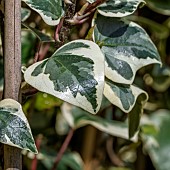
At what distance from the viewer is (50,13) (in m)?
0.51

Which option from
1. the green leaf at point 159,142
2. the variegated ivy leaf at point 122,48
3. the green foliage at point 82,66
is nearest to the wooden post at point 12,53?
the green foliage at point 82,66

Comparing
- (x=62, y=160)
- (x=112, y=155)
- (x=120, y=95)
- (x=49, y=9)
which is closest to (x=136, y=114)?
(x=120, y=95)

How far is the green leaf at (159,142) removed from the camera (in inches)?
45.9

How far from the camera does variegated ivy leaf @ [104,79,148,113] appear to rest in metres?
0.54

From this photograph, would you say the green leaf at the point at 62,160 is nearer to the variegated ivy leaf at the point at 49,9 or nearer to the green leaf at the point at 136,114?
the green leaf at the point at 136,114

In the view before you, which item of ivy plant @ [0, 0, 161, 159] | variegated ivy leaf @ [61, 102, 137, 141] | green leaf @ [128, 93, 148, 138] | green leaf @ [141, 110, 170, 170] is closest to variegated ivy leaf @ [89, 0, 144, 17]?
ivy plant @ [0, 0, 161, 159]

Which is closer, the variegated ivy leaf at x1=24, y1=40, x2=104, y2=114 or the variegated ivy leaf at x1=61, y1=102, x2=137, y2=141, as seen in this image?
the variegated ivy leaf at x1=24, y1=40, x2=104, y2=114

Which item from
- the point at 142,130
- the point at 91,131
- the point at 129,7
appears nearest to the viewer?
the point at 129,7

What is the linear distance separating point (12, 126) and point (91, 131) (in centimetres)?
73

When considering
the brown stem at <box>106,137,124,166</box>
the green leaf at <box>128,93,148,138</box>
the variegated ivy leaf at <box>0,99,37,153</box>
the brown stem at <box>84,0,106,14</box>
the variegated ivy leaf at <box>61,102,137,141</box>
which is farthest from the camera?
the brown stem at <box>106,137,124,166</box>

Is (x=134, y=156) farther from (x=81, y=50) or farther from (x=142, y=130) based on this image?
(x=81, y=50)

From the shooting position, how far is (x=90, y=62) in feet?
1.54

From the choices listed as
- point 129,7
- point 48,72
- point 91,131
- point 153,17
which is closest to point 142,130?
point 91,131

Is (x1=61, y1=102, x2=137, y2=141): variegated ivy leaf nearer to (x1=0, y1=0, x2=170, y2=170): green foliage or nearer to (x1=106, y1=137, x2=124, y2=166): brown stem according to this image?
(x1=0, y1=0, x2=170, y2=170): green foliage
